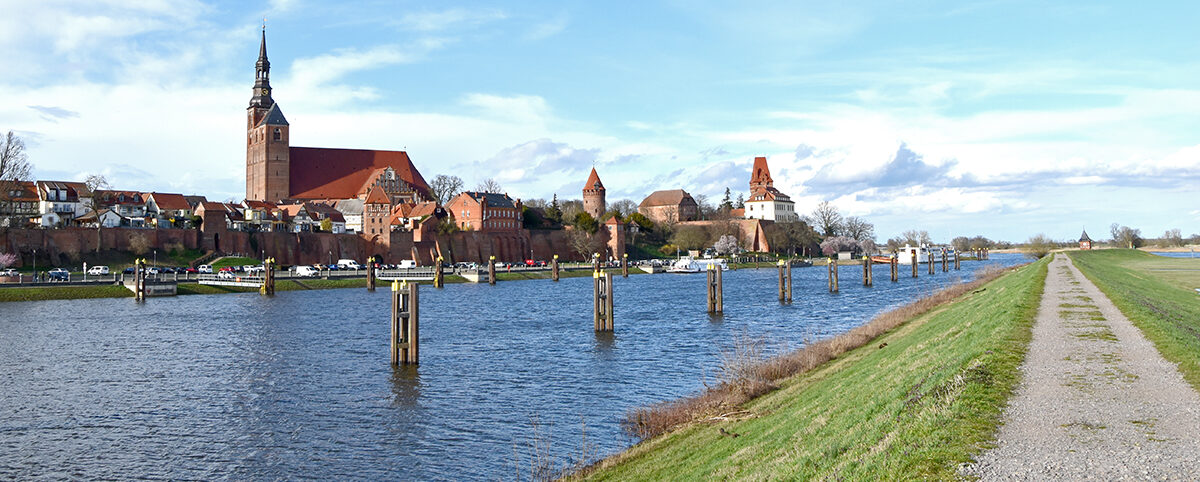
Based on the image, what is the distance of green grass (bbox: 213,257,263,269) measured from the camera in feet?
256

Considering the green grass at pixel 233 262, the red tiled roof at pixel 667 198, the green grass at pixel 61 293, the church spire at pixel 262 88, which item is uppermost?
the church spire at pixel 262 88

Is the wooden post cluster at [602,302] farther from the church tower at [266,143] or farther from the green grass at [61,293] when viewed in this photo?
the church tower at [266,143]

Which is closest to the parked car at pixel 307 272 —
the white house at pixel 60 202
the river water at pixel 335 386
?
the river water at pixel 335 386

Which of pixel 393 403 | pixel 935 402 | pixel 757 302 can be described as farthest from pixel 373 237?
pixel 935 402

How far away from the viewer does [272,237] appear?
8656cm

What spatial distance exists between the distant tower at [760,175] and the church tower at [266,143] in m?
82.4

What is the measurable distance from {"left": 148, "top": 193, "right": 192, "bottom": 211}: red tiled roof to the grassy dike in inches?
3433

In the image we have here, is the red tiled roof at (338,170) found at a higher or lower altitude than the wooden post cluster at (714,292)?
higher

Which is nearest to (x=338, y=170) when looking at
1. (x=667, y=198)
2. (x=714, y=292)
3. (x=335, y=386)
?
(x=667, y=198)

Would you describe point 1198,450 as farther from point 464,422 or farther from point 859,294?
point 859,294

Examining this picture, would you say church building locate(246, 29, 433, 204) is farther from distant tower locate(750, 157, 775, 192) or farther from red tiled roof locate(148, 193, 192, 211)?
distant tower locate(750, 157, 775, 192)

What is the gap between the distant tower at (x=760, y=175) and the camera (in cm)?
15562

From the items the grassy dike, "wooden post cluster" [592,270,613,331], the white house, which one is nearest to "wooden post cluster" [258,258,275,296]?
"wooden post cluster" [592,270,613,331]

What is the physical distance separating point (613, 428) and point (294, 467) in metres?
5.92
